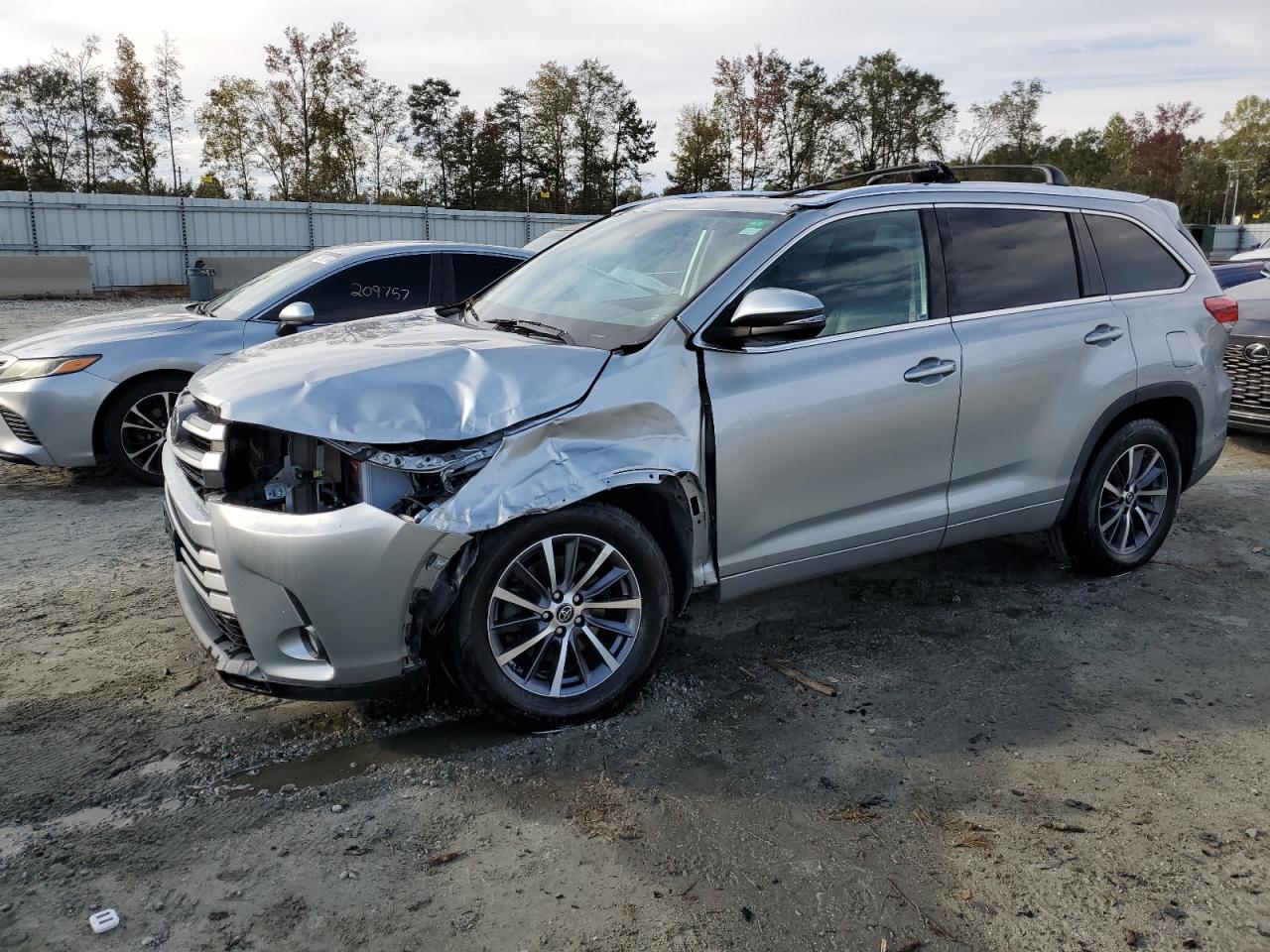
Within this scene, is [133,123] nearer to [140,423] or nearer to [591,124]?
[591,124]

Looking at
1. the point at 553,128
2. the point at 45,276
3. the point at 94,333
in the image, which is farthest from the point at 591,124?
the point at 94,333

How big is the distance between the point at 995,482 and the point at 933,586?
2.68ft

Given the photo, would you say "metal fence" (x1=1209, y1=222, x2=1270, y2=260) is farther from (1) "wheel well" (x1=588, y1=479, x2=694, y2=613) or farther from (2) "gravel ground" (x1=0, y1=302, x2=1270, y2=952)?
(1) "wheel well" (x1=588, y1=479, x2=694, y2=613)

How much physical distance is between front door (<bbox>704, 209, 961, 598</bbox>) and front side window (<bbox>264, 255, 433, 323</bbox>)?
3.81m

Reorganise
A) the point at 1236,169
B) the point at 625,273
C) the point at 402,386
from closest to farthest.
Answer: the point at 402,386
the point at 625,273
the point at 1236,169

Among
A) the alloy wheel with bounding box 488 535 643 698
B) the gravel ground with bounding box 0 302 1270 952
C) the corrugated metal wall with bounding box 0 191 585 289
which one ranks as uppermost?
the corrugated metal wall with bounding box 0 191 585 289

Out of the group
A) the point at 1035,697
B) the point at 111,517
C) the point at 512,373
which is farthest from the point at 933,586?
the point at 111,517

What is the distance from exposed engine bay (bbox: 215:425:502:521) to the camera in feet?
10.1

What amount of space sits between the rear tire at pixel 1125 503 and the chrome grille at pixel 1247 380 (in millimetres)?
3490

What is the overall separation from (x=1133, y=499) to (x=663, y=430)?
9.53 ft

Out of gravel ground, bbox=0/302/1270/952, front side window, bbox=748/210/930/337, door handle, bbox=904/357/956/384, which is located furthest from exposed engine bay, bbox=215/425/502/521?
door handle, bbox=904/357/956/384

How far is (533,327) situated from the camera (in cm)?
397

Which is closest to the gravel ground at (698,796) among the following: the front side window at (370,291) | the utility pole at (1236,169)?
the front side window at (370,291)

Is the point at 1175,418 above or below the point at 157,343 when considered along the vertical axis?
below
